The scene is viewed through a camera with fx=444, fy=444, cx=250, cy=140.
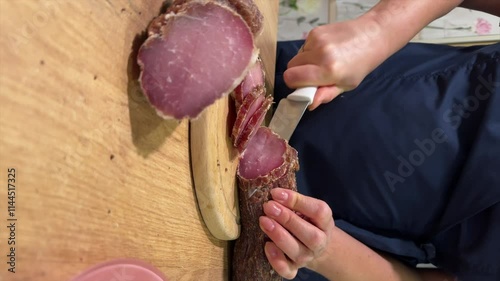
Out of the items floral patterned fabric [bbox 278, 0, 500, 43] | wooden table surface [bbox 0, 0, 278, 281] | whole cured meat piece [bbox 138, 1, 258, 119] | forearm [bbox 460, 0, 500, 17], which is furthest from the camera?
floral patterned fabric [bbox 278, 0, 500, 43]

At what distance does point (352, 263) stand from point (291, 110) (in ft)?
0.99

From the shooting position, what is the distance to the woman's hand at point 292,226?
0.63 m

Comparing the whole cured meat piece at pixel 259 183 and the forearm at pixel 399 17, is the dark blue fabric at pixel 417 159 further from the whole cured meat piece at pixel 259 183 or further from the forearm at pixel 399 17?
the whole cured meat piece at pixel 259 183

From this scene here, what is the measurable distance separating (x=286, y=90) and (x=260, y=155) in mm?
293

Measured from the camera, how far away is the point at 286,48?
1.01m

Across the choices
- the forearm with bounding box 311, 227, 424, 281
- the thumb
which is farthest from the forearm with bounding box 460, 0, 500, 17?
the forearm with bounding box 311, 227, 424, 281

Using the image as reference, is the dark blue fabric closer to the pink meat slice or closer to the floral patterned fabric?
the pink meat slice

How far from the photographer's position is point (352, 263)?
30.5 inches

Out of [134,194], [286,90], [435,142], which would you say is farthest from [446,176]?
[134,194]

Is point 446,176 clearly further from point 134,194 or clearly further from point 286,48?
point 134,194

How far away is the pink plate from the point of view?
0.39 m

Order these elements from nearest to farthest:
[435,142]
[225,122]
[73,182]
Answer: [73,182]
[225,122]
[435,142]

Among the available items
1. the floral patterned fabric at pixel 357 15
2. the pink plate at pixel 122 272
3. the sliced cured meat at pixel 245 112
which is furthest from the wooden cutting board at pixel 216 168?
the floral patterned fabric at pixel 357 15

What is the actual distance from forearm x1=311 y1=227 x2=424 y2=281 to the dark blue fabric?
37mm
